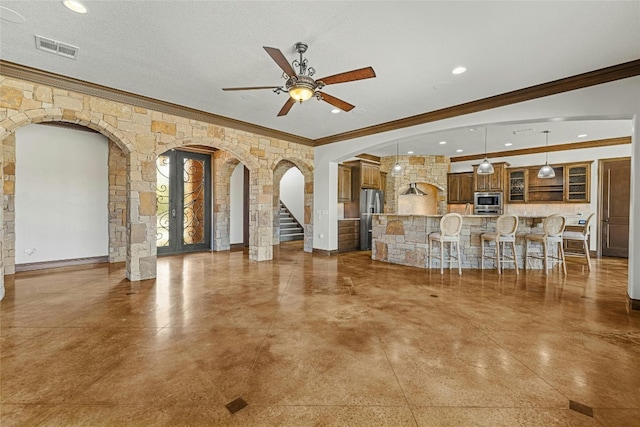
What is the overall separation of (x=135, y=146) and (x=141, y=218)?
3.79 ft

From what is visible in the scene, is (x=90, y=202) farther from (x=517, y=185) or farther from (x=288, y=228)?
(x=517, y=185)

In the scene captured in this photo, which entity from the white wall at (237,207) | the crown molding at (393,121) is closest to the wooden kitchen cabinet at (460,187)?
the crown molding at (393,121)

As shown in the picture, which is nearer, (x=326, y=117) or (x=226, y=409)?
(x=226, y=409)

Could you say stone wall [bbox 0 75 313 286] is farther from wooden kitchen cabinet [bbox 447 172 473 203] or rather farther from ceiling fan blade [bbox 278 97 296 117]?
wooden kitchen cabinet [bbox 447 172 473 203]

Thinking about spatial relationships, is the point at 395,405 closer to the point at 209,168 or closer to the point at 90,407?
the point at 90,407

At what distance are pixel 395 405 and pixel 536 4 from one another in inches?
130

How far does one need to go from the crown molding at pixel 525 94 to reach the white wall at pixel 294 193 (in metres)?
5.65

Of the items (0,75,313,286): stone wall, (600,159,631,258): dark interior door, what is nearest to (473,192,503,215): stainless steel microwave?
(600,159,631,258): dark interior door

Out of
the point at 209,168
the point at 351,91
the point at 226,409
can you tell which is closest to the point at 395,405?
the point at 226,409

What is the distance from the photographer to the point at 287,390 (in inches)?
72.7

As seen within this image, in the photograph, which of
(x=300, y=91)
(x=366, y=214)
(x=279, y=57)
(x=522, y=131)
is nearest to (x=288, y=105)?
(x=300, y=91)

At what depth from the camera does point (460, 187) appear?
9.14 metres

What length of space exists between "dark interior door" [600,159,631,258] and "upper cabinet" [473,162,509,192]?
2170 mm

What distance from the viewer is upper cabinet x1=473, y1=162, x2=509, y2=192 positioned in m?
8.56
